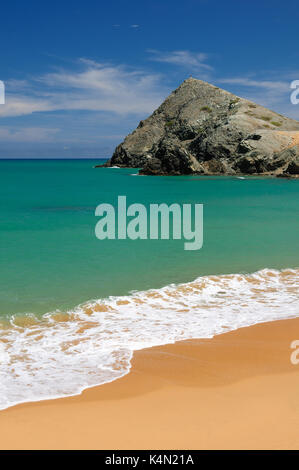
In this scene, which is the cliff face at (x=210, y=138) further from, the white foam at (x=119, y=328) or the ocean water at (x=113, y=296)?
the white foam at (x=119, y=328)

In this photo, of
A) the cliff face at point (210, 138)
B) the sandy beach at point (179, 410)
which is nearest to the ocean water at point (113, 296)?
the sandy beach at point (179, 410)

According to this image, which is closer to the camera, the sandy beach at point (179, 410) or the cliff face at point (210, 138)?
the sandy beach at point (179, 410)

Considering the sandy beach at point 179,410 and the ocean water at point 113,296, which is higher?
the ocean water at point 113,296

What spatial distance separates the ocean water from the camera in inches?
260

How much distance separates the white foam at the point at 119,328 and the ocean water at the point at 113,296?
0.02 meters

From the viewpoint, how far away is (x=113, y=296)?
10.2m

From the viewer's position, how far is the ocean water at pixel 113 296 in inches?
260

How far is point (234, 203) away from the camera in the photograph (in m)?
32.8
